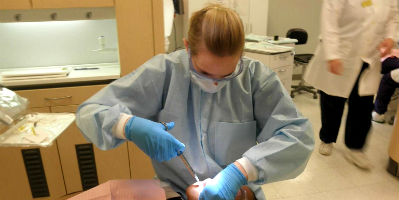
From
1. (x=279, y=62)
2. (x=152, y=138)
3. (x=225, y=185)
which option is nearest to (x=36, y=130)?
(x=152, y=138)

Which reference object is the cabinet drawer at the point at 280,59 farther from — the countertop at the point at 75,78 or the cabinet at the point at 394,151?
the countertop at the point at 75,78

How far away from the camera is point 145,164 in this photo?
2.08 metres

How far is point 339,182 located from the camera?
2.19 metres

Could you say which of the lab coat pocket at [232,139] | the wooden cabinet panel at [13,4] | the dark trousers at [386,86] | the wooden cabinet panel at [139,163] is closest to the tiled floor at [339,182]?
the dark trousers at [386,86]

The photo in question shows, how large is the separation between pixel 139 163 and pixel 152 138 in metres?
1.27

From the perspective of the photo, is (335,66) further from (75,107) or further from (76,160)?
(76,160)

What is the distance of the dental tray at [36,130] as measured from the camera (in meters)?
1.09

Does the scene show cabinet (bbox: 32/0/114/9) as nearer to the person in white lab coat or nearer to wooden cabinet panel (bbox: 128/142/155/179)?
wooden cabinet panel (bbox: 128/142/155/179)

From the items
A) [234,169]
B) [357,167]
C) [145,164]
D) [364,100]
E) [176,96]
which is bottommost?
[357,167]

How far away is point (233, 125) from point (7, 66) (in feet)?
6.47

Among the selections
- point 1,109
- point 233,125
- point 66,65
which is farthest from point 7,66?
point 233,125

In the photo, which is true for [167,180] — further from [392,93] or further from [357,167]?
[392,93]

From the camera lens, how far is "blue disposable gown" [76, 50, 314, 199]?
1.00m

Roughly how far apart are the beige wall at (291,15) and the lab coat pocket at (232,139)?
3.70m
